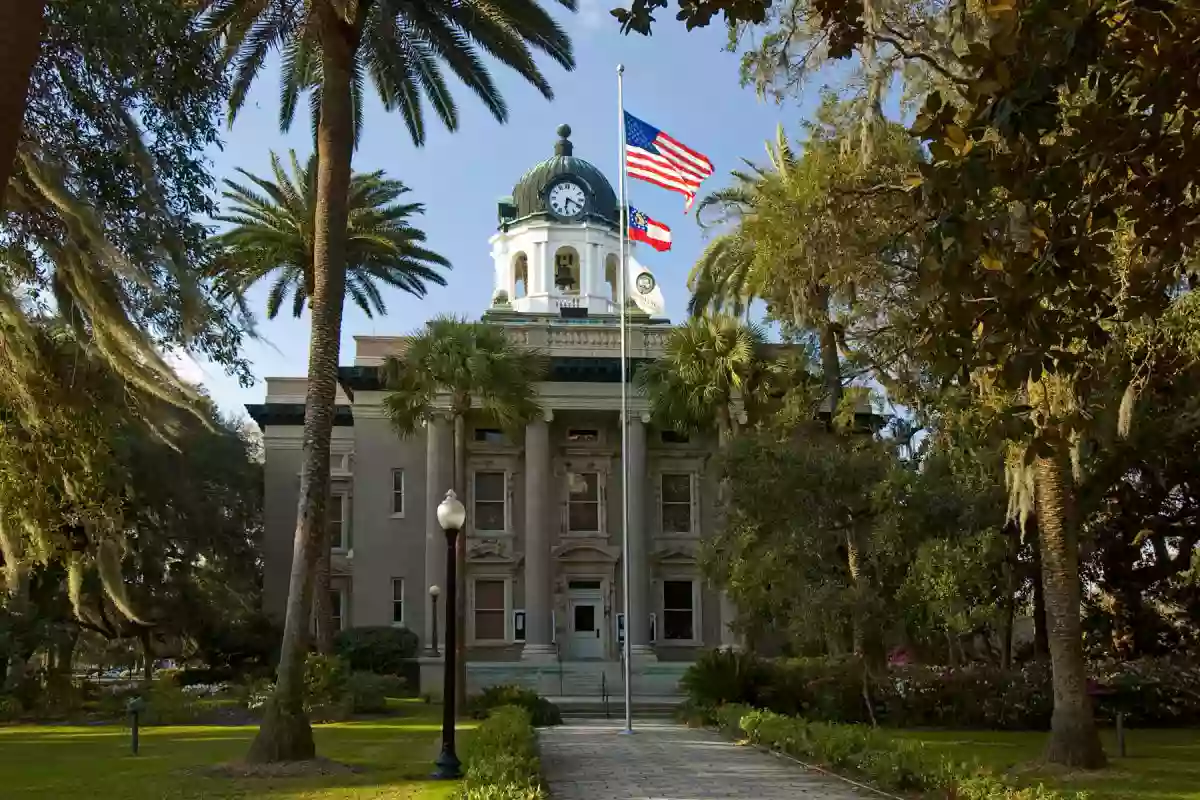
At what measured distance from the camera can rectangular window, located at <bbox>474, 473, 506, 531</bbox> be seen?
1533 inches

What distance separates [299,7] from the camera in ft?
57.3

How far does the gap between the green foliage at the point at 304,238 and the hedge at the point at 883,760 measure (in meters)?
14.2

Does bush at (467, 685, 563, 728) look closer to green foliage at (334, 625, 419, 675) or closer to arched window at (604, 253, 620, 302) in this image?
green foliage at (334, 625, 419, 675)

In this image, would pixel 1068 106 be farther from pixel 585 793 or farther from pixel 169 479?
pixel 169 479

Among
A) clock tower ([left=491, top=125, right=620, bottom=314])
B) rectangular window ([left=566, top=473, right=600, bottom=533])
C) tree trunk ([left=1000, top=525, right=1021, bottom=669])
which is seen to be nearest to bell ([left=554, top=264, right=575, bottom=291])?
clock tower ([left=491, top=125, right=620, bottom=314])

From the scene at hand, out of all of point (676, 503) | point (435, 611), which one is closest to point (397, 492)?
point (435, 611)

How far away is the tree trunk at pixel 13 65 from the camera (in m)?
4.09

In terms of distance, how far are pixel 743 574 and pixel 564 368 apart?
1596cm

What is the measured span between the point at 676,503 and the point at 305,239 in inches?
683

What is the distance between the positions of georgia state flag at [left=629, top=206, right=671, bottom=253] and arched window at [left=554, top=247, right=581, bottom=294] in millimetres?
19979

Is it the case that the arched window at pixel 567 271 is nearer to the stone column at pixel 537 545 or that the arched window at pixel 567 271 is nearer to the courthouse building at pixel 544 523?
the courthouse building at pixel 544 523

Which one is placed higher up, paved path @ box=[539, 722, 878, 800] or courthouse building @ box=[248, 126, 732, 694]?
courthouse building @ box=[248, 126, 732, 694]

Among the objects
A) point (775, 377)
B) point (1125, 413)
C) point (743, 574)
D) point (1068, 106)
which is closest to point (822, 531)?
point (743, 574)

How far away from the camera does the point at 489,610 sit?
3850 centimetres
